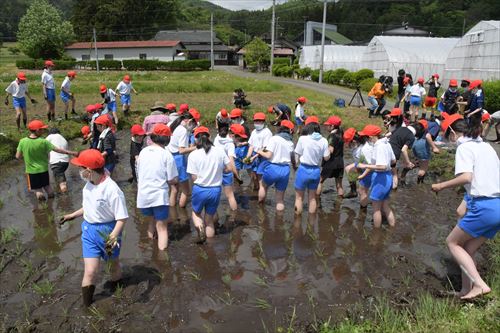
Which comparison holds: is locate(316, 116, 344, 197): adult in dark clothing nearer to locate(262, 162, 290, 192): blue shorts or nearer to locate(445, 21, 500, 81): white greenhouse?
locate(262, 162, 290, 192): blue shorts

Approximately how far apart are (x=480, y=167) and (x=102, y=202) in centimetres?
428

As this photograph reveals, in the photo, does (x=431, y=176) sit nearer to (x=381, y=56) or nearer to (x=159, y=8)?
(x=381, y=56)

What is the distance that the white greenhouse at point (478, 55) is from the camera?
21809 millimetres

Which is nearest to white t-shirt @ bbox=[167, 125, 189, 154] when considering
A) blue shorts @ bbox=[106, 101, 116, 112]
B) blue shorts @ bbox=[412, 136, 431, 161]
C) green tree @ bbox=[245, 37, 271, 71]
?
blue shorts @ bbox=[412, 136, 431, 161]

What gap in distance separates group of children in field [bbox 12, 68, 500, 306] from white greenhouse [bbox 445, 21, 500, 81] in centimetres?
1614

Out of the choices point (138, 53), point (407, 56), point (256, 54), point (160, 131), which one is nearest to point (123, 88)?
point (160, 131)

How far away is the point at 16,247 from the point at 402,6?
334 ft

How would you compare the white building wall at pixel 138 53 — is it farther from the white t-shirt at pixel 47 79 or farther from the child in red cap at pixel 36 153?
the child in red cap at pixel 36 153

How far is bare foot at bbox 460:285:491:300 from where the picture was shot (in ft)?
14.2

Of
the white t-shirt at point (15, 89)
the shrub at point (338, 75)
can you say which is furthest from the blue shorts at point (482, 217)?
the shrub at point (338, 75)

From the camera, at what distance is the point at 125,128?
15609mm

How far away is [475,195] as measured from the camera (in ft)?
13.9

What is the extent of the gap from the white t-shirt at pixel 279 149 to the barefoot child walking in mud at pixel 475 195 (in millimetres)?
3026

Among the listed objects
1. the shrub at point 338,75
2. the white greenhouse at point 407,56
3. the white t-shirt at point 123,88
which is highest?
the white greenhouse at point 407,56
